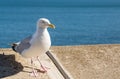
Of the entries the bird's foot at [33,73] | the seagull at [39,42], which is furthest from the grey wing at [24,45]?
the bird's foot at [33,73]

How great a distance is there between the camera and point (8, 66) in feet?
24.3

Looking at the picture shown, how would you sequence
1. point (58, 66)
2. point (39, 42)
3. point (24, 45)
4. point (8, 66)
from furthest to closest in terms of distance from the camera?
point (58, 66)
point (8, 66)
point (24, 45)
point (39, 42)

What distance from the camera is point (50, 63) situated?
309 inches

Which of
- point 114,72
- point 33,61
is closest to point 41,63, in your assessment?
point 33,61

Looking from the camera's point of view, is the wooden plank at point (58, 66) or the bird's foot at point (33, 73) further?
the wooden plank at point (58, 66)

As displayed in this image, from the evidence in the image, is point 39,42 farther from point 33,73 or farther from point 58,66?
point 58,66

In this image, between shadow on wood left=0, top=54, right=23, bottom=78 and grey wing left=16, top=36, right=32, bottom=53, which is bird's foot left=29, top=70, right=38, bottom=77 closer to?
shadow on wood left=0, top=54, right=23, bottom=78

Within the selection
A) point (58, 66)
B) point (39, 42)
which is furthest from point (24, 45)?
point (58, 66)

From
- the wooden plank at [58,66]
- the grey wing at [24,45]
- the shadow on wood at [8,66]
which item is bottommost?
the wooden plank at [58,66]

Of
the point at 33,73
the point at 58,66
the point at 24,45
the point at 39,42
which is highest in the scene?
the point at 39,42

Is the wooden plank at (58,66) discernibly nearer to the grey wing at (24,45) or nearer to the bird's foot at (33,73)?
the bird's foot at (33,73)

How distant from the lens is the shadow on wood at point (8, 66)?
23.1 ft

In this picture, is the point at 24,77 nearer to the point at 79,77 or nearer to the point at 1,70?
the point at 1,70

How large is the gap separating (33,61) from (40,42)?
0.78 m
